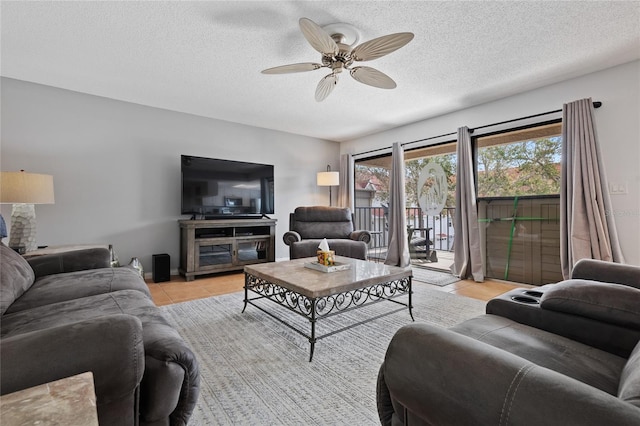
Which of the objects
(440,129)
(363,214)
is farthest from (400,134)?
(363,214)

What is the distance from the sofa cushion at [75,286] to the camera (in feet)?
4.96

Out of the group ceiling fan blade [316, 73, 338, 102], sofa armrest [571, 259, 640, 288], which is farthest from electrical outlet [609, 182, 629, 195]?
ceiling fan blade [316, 73, 338, 102]

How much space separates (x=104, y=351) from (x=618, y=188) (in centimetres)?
417

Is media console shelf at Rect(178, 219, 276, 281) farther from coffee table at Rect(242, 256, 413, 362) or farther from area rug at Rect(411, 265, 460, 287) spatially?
area rug at Rect(411, 265, 460, 287)

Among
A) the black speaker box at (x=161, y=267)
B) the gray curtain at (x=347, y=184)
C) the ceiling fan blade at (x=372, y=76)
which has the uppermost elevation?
the ceiling fan blade at (x=372, y=76)

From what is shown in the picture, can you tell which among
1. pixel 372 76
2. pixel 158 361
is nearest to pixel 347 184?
pixel 372 76

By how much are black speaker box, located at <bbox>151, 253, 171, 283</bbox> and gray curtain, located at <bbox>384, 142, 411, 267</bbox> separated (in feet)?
10.9

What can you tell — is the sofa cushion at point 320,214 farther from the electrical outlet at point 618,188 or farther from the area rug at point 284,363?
the electrical outlet at point 618,188

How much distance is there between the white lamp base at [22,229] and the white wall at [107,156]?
0.70 metres

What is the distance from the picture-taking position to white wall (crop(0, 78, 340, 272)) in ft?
10.6

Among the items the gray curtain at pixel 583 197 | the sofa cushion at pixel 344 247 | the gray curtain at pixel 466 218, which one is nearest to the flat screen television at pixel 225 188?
the sofa cushion at pixel 344 247

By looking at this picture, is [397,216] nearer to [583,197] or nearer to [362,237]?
[362,237]

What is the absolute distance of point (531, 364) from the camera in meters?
0.66

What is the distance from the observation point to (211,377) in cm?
164
